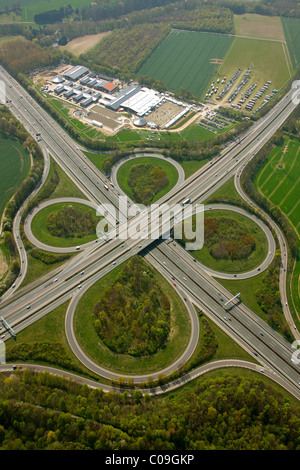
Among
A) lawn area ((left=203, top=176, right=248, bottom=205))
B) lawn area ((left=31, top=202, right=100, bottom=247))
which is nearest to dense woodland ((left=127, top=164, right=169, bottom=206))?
lawn area ((left=203, top=176, right=248, bottom=205))

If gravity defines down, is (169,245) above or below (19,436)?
above

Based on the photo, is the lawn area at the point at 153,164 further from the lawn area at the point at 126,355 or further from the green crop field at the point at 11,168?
the lawn area at the point at 126,355

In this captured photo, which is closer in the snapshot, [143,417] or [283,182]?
[143,417]

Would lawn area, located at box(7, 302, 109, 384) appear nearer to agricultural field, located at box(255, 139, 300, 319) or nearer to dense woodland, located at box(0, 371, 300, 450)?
dense woodland, located at box(0, 371, 300, 450)

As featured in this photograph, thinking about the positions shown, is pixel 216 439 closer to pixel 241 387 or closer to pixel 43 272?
pixel 241 387

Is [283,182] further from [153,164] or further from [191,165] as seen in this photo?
[153,164]

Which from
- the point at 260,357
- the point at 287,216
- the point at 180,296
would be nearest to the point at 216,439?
the point at 260,357

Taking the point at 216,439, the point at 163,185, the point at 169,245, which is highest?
the point at 163,185

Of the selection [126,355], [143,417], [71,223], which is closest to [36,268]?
[71,223]
